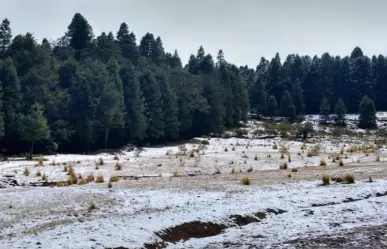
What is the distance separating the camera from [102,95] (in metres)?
50.7

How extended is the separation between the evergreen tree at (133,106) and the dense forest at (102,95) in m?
0.12

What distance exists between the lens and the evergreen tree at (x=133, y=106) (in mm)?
54281

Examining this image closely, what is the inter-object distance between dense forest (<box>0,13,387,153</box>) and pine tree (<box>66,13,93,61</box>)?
6.4 inches

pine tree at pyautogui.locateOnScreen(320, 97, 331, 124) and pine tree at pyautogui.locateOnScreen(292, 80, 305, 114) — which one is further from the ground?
pine tree at pyautogui.locateOnScreen(292, 80, 305, 114)

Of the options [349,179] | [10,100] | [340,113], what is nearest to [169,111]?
[10,100]

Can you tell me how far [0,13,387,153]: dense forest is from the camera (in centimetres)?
4644

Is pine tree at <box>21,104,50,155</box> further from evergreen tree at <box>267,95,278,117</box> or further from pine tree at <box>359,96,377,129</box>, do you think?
pine tree at <box>359,96,377,129</box>

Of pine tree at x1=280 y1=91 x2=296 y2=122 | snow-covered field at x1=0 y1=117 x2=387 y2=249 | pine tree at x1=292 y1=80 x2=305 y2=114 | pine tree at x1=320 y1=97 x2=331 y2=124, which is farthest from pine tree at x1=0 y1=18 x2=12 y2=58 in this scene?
pine tree at x1=292 y1=80 x2=305 y2=114

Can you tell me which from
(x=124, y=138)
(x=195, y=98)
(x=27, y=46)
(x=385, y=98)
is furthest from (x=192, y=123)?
(x=385, y=98)

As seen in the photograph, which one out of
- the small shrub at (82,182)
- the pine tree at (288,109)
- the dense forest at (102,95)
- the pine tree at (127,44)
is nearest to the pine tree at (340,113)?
the dense forest at (102,95)

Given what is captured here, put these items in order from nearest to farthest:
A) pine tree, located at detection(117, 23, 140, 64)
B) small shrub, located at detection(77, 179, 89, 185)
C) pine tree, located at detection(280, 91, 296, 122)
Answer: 1. small shrub, located at detection(77, 179, 89, 185)
2. pine tree, located at detection(117, 23, 140, 64)
3. pine tree, located at detection(280, 91, 296, 122)

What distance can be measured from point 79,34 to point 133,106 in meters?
28.0

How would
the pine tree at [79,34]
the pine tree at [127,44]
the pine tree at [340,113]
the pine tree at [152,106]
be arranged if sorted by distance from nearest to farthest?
the pine tree at [152,106] < the pine tree at [79,34] < the pine tree at [127,44] < the pine tree at [340,113]

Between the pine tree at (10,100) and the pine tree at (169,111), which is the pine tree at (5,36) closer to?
the pine tree at (10,100)
